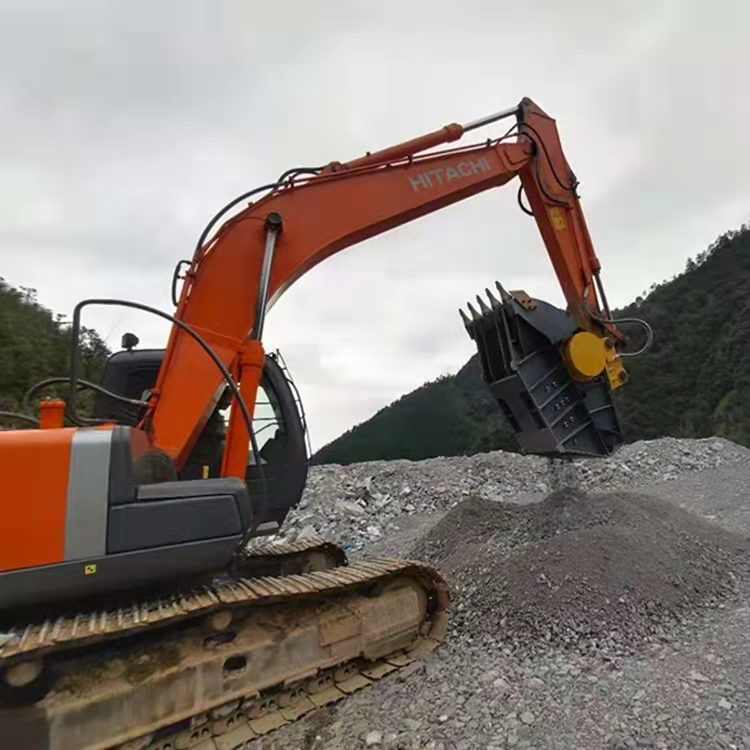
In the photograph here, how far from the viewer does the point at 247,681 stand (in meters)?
3.17

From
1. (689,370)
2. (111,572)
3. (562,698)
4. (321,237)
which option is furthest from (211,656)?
(689,370)

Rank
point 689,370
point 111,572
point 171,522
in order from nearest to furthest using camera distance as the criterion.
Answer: point 111,572 → point 171,522 → point 689,370

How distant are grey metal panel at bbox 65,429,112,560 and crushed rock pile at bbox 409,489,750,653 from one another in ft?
7.61

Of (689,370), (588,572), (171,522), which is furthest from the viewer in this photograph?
(689,370)

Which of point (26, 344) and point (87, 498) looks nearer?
point (87, 498)

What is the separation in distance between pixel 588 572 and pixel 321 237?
2.75 metres

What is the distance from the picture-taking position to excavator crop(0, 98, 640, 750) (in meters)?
2.75

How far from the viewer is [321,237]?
409 centimetres

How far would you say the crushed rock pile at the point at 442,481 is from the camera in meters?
8.38

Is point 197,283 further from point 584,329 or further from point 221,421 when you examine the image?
point 584,329

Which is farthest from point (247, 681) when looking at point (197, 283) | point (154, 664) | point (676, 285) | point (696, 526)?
point (676, 285)

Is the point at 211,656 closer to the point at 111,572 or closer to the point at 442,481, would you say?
the point at 111,572

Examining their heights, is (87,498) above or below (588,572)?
above

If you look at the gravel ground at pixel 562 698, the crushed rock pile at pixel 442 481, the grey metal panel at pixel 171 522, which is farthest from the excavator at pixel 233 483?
the crushed rock pile at pixel 442 481
